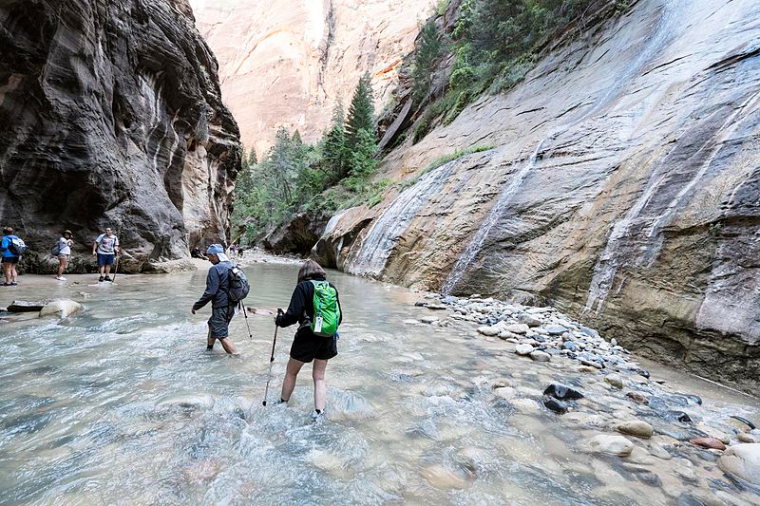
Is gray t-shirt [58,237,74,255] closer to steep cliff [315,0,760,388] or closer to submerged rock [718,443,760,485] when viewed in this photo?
steep cliff [315,0,760,388]

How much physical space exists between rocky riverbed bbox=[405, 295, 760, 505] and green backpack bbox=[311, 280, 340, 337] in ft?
6.57

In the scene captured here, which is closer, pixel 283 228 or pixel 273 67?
pixel 283 228

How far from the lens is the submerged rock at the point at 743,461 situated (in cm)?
259

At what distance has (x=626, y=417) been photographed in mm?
3529

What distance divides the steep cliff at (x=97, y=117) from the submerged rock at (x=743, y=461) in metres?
15.4

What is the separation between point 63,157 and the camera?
11.2 meters

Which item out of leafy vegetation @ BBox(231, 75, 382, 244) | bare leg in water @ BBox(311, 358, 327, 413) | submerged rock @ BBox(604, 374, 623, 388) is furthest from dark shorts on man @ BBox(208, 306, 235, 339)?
leafy vegetation @ BBox(231, 75, 382, 244)

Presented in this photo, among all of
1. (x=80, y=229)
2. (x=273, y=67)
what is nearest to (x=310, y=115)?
(x=273, y=67)

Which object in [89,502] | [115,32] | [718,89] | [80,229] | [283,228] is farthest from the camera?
[283,228]

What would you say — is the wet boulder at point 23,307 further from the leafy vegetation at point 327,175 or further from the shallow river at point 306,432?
the leafy vegetation at point 327,175

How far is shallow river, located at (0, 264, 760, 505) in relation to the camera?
7.80ft

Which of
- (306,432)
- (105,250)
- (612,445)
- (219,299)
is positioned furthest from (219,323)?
(105,250)

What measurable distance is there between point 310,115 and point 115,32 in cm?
7526

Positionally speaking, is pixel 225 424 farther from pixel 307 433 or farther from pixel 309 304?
pixel 309 304
